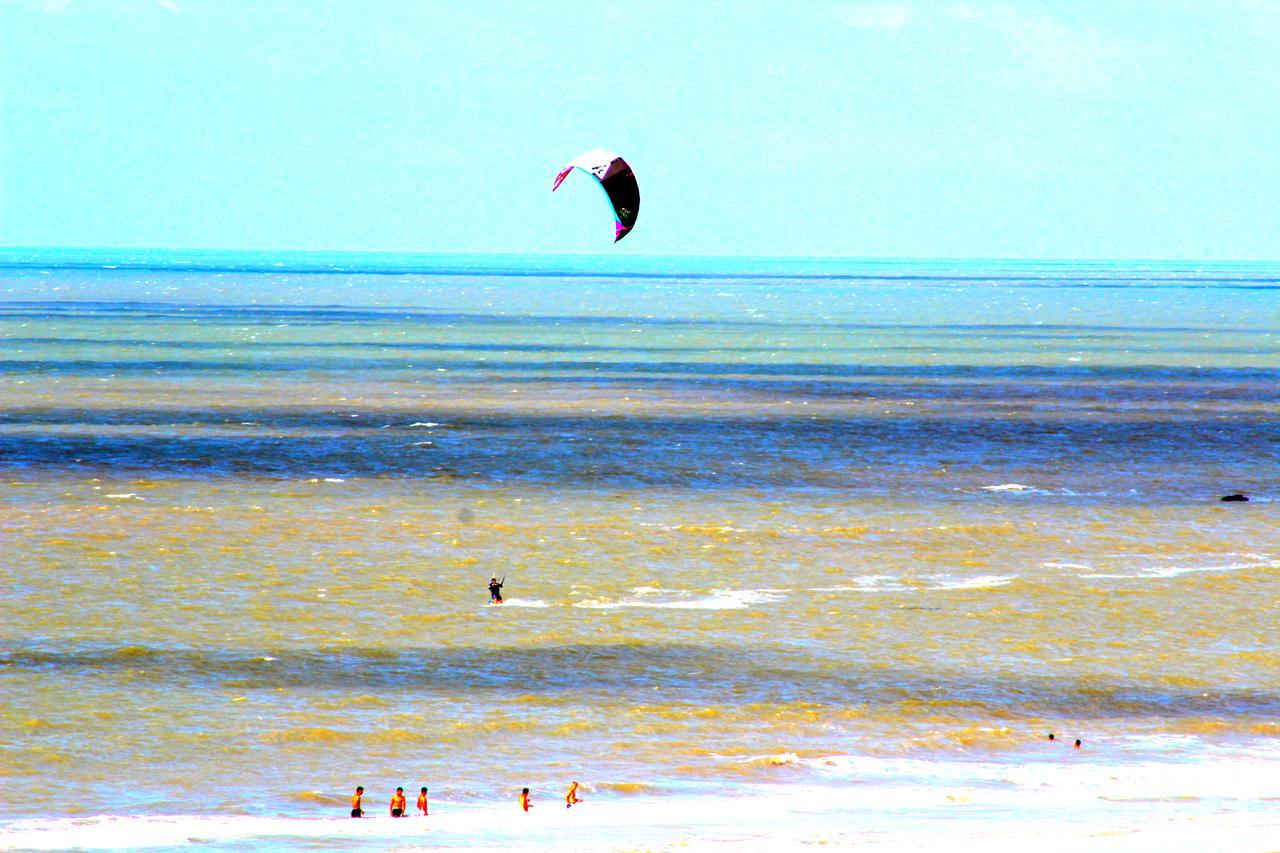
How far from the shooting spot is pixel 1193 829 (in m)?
21.5

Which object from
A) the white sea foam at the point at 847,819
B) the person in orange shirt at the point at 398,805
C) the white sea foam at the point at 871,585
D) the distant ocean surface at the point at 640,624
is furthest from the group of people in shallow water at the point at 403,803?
the white sea foam at the point at 871,585

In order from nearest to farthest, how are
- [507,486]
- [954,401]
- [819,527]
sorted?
[819,527] → [507,486] → [954,401]

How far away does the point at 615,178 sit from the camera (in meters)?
37.0

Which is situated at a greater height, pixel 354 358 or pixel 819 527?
pixel 354 358

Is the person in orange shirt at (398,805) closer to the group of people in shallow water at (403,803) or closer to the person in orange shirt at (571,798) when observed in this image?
the group of people in shallow water at (403,803)

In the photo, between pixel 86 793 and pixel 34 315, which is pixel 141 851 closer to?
pixel 86 793

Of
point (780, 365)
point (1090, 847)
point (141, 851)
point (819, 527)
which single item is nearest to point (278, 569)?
point (819, 527)

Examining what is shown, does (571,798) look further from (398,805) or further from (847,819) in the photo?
(847,819)

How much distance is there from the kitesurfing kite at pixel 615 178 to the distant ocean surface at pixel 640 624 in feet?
24.5

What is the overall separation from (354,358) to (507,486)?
53.0m

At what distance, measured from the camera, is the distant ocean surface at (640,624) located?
23.1m

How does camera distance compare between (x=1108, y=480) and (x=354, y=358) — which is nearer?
(x=1108, y=480)

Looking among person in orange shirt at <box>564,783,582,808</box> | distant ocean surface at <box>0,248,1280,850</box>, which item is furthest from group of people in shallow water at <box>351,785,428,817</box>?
person in orange shirt at <box>564,783,582,808</box>

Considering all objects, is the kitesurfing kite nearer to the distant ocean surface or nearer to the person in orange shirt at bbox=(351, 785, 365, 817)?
the distant ocean surface
